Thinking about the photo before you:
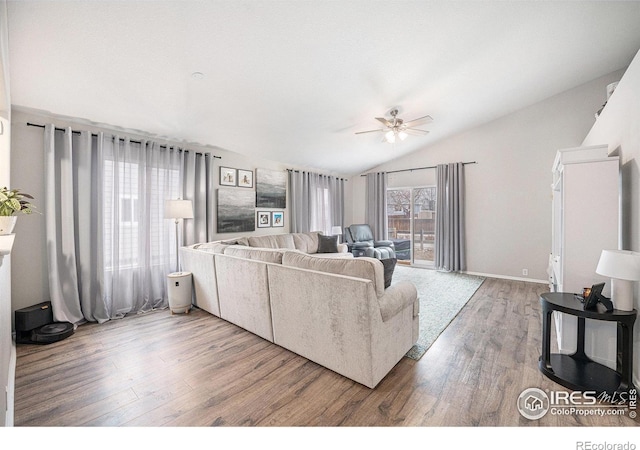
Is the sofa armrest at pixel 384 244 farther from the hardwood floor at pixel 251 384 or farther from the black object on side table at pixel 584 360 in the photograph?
the black object on side table at pixel 584 360

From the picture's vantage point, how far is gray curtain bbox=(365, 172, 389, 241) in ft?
22.2

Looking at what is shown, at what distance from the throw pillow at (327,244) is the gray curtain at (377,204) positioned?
65.7 inches

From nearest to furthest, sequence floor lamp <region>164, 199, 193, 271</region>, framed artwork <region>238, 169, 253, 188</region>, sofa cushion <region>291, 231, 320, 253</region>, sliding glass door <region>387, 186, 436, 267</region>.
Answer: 1. floor lamp <region>164, 199, 193, 271</region>
2. framed artwork <region>238, 169, 253, 188</region>
3. sofa cushion <region>291, 231, 320, 253</region>
4. sliding glass door <region>387, 186, 436, 267</region>

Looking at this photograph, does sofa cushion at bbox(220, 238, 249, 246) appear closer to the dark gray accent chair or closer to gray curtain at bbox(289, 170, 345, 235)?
gray curtain at bbox(289, 170, 345, 235)

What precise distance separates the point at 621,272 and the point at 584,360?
0.92m

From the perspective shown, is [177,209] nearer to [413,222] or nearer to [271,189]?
[271,189]

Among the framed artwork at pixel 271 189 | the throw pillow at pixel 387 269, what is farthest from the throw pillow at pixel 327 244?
the throw pillow at pixel 387 269

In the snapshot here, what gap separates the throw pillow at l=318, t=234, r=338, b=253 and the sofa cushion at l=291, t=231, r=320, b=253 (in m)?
0.11

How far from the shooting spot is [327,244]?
18.5 feet

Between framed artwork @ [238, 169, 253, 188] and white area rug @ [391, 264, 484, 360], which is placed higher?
framed artwork @ [238, 169, 253, 188]

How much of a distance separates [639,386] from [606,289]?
0.73 metres

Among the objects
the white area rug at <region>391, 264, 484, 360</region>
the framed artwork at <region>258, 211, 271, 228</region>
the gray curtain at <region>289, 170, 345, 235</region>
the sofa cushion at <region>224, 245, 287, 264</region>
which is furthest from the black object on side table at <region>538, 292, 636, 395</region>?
the gray curtain at <region>289, 170, 345, 235</region>

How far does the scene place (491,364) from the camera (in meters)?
2.28

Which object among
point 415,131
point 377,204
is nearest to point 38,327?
point 415,131
